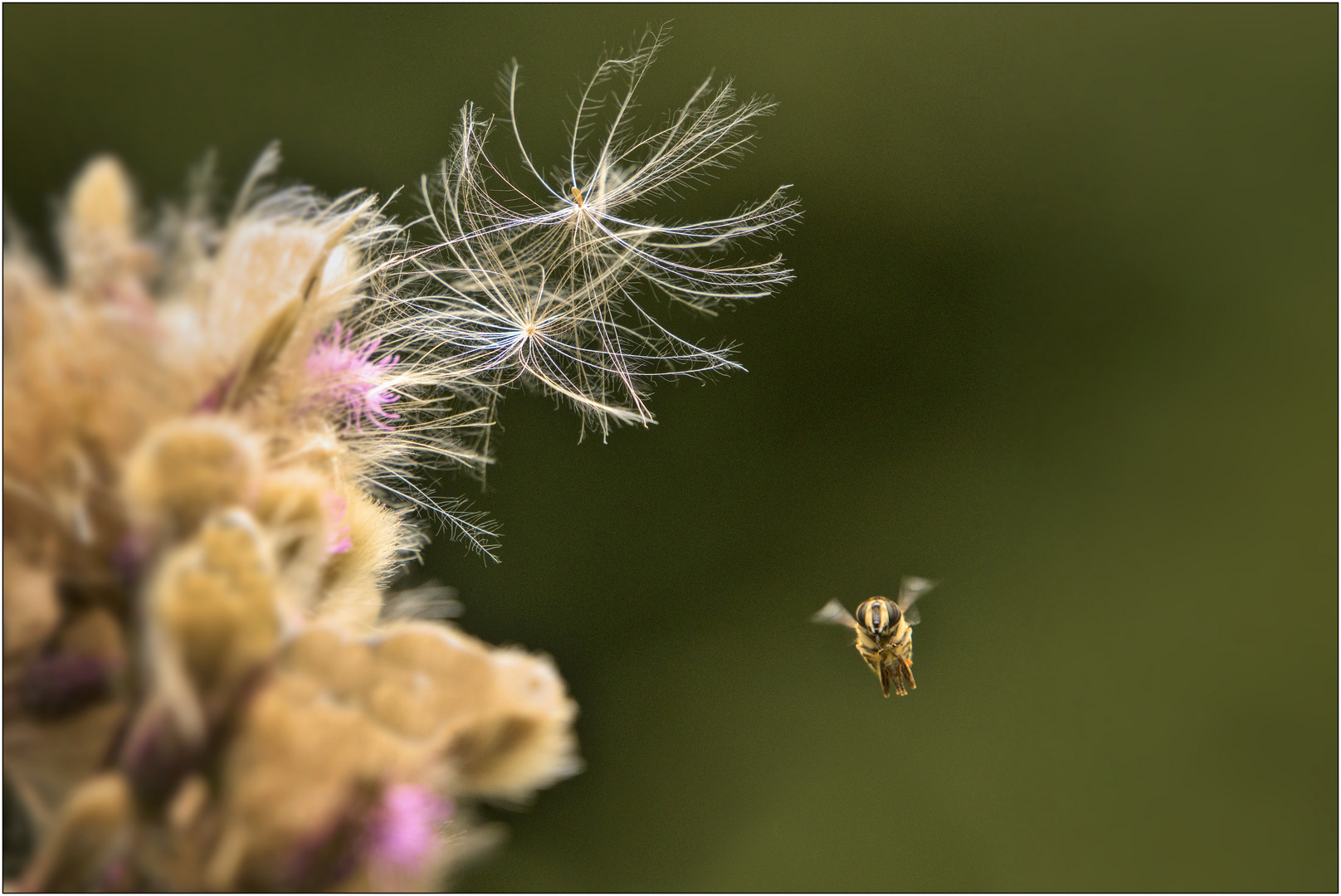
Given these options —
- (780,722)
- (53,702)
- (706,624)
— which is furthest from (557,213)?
(780,722)

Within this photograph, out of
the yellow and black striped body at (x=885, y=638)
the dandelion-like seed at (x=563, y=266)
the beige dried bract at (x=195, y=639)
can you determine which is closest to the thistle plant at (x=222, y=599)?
the beige dried bract at (x=195, y=639)

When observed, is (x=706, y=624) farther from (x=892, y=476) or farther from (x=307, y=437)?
(x=307, y=437)

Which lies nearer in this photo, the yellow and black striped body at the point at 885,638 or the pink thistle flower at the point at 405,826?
the pink thistle flower at the point at 405,826

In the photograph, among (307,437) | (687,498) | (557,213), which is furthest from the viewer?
(687,498)

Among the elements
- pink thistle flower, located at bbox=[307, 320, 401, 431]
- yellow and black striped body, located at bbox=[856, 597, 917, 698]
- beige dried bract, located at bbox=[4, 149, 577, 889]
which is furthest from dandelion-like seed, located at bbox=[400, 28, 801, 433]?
yellow and black striped body, located at bbox=[856, 597, 917, 698]

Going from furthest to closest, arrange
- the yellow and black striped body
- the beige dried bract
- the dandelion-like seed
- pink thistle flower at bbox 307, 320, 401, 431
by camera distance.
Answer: the yellow and black striped body < the dandelion-like seed < pink thistle flower at bbox 307, 320, 401, 431 < the beige dried bract

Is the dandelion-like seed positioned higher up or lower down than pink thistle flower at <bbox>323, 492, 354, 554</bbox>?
higher up

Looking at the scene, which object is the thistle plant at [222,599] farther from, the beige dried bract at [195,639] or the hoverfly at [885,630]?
the hoverfly at [885,630]

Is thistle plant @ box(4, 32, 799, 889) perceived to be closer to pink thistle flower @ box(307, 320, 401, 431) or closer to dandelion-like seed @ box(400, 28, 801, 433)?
pink thistle flower @ box(307, 320, 401, 431)
